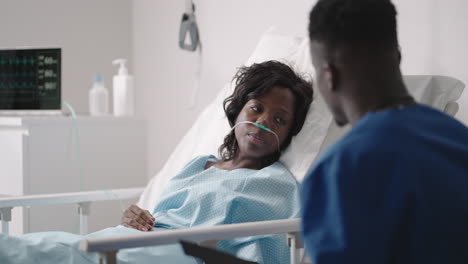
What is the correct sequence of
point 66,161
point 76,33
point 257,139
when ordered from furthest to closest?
point 76,33 → point 66,161 → point 257,139

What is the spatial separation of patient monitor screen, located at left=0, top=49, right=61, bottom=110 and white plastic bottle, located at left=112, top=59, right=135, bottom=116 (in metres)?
0.29

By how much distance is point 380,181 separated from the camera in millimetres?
757

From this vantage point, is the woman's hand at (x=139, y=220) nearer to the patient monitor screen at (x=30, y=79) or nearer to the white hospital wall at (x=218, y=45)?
the white hospital wall at (x=218, y=45)

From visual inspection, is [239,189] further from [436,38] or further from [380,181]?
[380,181]

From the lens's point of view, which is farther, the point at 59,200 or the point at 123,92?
the point at 123,92

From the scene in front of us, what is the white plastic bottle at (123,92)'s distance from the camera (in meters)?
2.66

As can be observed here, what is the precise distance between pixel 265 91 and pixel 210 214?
37 cm

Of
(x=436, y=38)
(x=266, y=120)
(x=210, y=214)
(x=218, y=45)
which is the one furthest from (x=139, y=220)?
(x=218, y=45)

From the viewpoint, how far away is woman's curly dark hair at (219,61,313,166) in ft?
5.62

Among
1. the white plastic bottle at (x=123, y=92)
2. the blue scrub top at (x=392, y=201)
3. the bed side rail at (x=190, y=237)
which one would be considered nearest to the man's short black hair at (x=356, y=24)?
the blue scrub top at (x=392, y=201)

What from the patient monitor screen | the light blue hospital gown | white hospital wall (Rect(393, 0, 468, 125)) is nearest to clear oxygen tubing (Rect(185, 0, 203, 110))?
the patient monitor screen

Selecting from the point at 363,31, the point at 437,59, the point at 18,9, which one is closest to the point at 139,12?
the point at 18,9

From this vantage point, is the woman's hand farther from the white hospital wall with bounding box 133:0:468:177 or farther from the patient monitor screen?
Answer: the patient monitor screen

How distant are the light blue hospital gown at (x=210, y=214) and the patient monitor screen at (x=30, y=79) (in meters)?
0.92
